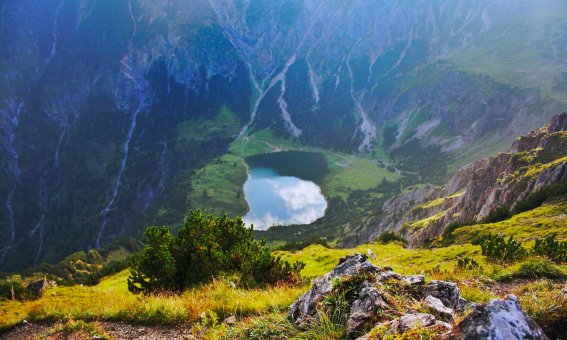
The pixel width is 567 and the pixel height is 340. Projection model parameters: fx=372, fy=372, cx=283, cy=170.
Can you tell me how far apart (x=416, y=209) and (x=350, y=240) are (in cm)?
3228

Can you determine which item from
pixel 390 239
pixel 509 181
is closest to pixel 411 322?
pixel 390 239

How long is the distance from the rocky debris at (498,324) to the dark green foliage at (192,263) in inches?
617

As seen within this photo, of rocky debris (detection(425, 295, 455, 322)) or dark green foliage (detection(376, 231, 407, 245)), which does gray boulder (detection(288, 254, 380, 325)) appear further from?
dark green foliage (detection(376, 231, 407, 245))

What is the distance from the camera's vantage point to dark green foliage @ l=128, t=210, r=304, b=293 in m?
23.0

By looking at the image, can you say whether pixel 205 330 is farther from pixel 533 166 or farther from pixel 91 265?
pixel 91 265

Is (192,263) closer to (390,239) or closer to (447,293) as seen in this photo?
(447,293)

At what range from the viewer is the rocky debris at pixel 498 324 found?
6457 mm

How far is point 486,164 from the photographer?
341 ft

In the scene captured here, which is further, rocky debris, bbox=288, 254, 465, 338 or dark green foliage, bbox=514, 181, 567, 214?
dark green foliage, bbox=514, 181, 567, 214

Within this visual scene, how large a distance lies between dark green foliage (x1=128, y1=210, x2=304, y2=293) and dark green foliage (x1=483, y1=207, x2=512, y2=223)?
5988 centimetres

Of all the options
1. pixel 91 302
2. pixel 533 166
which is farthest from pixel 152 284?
pixel 533 166

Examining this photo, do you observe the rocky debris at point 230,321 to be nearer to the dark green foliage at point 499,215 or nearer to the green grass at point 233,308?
the green grass at point 233,308

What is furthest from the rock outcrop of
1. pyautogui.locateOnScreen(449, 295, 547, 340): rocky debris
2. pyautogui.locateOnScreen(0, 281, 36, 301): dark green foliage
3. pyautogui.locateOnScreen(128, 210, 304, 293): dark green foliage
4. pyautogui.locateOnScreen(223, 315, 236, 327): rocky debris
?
pyautogui.locateOnScreen(0, 281, 36, 301): dark green foliage

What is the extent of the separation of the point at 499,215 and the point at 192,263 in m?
65.9
